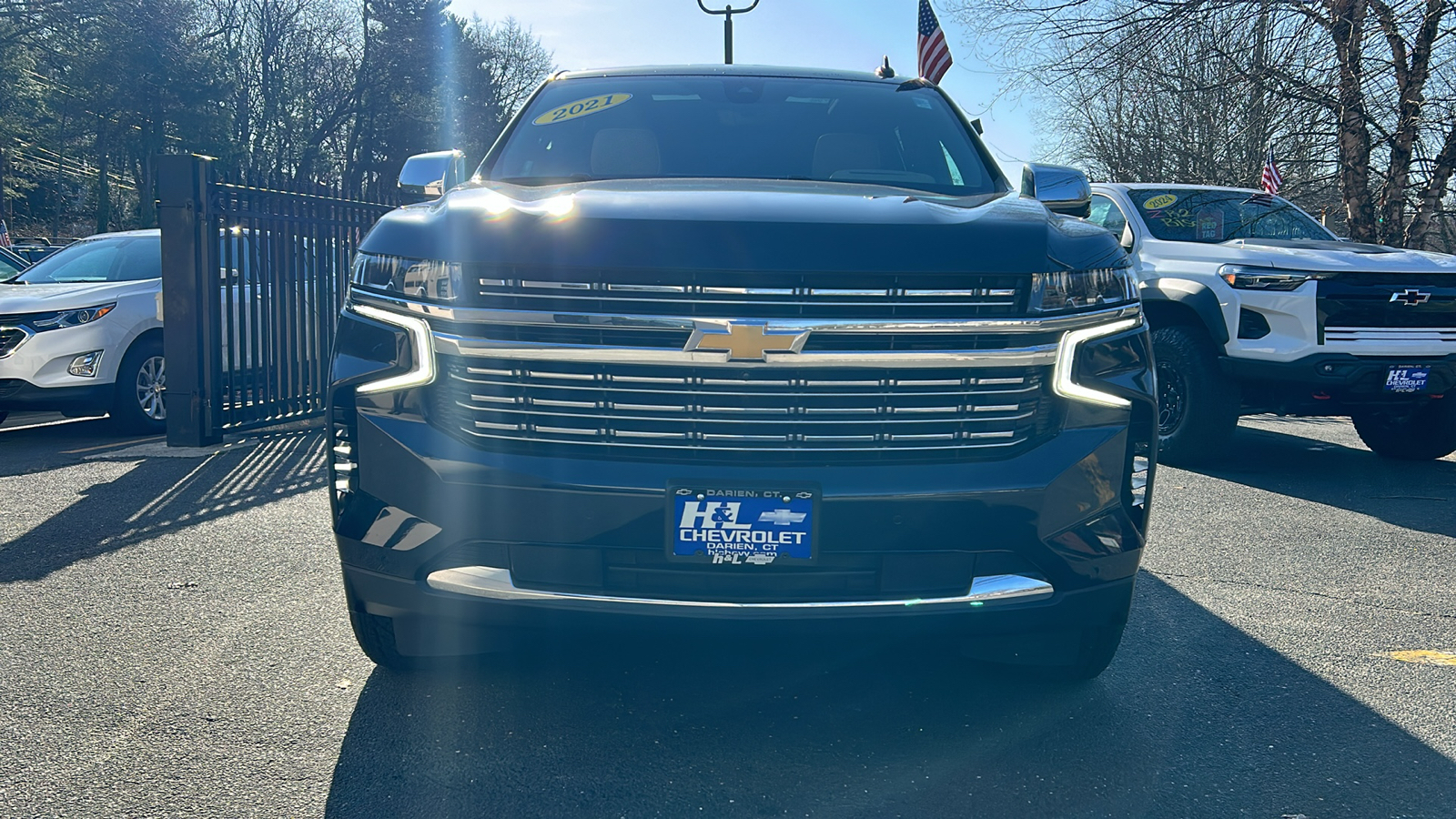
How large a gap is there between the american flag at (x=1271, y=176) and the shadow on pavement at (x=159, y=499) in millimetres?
11239

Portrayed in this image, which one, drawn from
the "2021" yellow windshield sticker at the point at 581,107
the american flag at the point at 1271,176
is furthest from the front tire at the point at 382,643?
the american flag at the point at 1271,176

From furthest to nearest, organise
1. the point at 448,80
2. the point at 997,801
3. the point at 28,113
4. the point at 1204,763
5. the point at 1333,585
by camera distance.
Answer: the point at 448,80 < the point at 28,113 < the point at 1333,585 < the point at 1204,763 < the point at 997,801

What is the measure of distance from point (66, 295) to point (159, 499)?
109 inches

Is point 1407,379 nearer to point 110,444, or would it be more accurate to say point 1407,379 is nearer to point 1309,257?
point 1309,257

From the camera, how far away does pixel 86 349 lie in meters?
7.87

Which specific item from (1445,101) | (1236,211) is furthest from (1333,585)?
(1445,101)

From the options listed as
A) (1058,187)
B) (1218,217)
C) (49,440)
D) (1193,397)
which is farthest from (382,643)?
(1218,217)

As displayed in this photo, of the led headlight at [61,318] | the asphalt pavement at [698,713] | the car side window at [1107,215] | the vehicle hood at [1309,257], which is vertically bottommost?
the asphalt pavement at [698,713]

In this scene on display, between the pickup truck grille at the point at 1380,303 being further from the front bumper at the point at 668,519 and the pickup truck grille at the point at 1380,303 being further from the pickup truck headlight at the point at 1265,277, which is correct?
the front bumper at the point at 668,519

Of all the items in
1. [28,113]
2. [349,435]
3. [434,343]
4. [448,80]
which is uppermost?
[448,80]

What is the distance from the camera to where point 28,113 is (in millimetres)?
37875

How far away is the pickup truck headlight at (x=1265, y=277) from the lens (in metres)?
6.74

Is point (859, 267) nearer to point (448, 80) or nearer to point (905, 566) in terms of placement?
point (905, 566)

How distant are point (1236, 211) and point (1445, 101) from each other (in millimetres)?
6308
